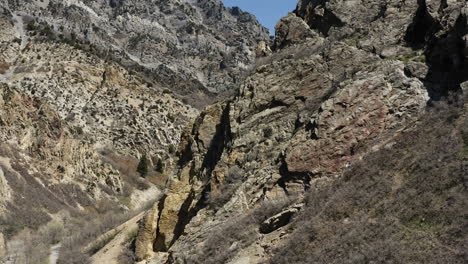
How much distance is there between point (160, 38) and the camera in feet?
405

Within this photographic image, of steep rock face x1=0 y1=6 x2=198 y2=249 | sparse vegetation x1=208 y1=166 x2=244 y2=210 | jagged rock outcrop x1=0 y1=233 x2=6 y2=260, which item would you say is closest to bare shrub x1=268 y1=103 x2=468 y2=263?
sparse vegetation x1=208 y1=166 x2=244 y2=210

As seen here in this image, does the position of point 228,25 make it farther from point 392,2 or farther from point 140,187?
point 392,2

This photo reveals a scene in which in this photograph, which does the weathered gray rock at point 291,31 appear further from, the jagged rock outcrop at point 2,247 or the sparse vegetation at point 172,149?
the sparse vegetation at point 172,149

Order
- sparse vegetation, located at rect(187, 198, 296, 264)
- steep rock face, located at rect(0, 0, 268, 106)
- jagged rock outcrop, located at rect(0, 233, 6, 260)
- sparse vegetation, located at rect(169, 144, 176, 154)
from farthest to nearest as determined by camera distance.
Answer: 1. steep rock face, located at rect(0, 0, 268, 106)
2. sparse vegetation, located at rect(169, 144, 176, 154)
3. jagged rock outcrop, located at rect(0, 233, 6, 260)
4. sparse vegetation, located at rect(187, 198, 296, 264)

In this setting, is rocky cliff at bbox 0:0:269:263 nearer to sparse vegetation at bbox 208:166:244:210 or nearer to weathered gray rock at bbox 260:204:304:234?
sparse vegetation at bbox 208:166:244:210

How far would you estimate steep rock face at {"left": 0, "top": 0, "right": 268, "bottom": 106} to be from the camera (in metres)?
91.3

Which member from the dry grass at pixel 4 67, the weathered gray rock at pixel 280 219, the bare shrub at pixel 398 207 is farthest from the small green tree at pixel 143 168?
the bare shrub at pixel 398 207

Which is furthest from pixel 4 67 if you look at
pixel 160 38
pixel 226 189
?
pixel 160 38

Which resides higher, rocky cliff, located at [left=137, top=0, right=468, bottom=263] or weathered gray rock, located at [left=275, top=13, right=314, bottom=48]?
weathered gray rock, located at [left=275, top=13, right=314, bottom=48]

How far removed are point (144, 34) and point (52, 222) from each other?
88.9 m

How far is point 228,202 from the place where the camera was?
15.7 metres

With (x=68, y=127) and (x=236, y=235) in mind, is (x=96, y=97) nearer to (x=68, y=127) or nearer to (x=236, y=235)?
(x=68, y=127)

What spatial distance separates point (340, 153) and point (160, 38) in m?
115

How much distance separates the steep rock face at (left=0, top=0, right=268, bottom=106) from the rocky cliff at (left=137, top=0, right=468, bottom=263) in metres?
55.5
